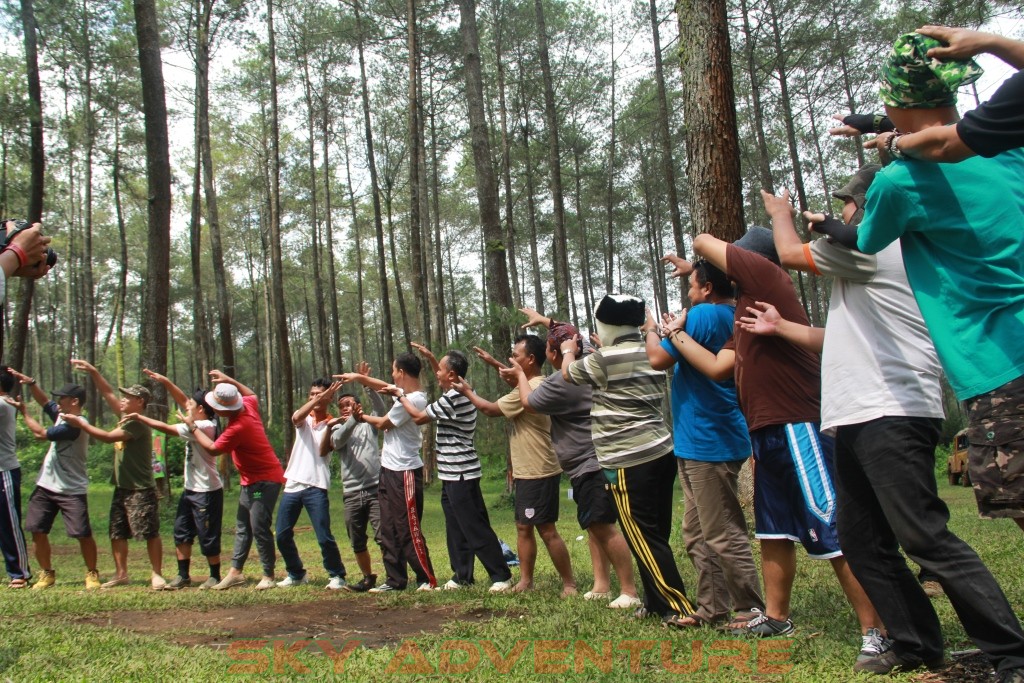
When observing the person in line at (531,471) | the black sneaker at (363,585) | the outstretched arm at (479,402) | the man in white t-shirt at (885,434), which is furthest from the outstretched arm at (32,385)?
the man in white t-shirt at (885,434)

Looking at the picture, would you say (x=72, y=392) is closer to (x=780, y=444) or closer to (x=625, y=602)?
(x=625, y=602)

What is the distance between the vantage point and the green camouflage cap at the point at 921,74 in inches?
99.7

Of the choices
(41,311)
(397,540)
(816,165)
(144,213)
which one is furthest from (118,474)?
(41,311)

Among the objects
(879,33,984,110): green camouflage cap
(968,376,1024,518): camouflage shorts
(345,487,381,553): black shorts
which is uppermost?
(879,33,984,110): green camouflage cap

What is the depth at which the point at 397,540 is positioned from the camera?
6789 mm

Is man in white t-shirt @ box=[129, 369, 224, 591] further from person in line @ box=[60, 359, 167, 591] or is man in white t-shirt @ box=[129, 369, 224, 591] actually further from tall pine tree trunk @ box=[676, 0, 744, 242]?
tall pine tree trunk @ box=[676, 0, 744, 242]

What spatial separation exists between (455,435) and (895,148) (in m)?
4.67

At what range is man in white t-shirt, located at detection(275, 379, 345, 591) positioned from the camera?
7160mm

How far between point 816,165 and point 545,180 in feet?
34.5

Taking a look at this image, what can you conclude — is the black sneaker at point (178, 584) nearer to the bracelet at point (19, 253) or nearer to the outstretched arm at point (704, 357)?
the bracelet at point (19, 253)

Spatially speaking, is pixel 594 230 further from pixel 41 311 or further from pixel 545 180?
pixel 41 311

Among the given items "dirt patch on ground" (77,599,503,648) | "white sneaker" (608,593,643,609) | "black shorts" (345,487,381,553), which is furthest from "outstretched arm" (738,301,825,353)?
"black shorts" (345,487,381,553)

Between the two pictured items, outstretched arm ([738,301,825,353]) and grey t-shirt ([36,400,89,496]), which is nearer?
outstretched arm ([738,301,825,353])

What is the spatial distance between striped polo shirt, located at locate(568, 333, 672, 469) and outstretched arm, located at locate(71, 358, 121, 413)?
469cm
